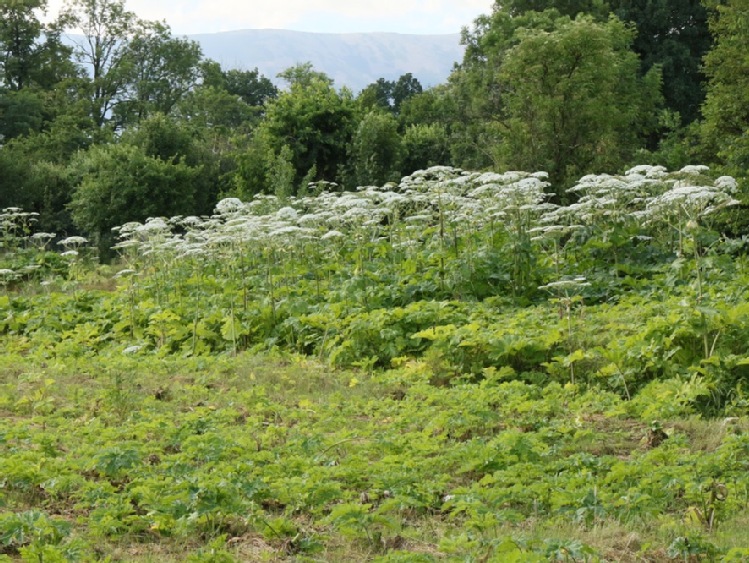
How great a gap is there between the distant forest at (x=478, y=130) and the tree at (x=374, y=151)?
0.12 feet

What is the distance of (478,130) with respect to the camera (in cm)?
2650

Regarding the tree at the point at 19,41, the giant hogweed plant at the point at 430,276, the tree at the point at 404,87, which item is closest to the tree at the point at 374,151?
the giant hogweed plant at the point at 430,276

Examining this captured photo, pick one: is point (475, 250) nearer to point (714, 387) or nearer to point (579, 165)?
point (714, 387)

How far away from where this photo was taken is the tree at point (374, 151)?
22.8m

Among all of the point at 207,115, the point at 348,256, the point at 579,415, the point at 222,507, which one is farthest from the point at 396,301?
the point at 207,115


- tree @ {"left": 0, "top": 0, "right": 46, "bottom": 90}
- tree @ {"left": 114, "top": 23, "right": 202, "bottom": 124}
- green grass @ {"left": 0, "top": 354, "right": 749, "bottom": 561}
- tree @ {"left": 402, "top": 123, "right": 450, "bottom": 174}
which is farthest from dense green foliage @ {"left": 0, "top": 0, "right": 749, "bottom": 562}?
tree @ {"left": 114, "top": 23, "right": 202, "bottom": 124}

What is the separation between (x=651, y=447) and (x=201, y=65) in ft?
165

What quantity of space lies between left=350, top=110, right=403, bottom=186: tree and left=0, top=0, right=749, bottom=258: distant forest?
37mm

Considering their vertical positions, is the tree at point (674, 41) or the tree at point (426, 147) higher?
the tree at point (674, 41)

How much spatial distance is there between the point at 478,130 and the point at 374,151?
15.5 feet

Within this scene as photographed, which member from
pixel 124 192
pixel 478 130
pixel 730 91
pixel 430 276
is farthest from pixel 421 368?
pixel 478 130

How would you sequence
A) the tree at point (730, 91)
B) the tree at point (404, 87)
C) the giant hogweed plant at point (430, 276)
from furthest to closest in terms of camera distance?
the tree at point (404, 87), the tree at point (730, 91), the giant hogweed plant at point (430, 276)

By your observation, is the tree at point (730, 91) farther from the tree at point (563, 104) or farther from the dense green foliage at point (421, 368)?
the tree at point (563, 104)

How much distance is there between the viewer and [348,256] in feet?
36.2
